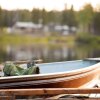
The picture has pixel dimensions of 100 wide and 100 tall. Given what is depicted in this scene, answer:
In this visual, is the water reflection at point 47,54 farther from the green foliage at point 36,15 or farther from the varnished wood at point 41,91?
the green foliage at point 36,15

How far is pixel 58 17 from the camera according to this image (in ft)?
316

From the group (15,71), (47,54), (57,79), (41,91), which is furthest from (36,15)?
(41,91)

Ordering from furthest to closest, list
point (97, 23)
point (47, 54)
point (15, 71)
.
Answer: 1. point (97, 23)
2. point (47, 54)
3. point (15, 71)

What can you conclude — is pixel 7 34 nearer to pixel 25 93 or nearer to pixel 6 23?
pixel 6 23

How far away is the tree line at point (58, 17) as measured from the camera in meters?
91.8

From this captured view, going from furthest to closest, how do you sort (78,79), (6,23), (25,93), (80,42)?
(6,23), (80,42), (78,79), (25,93)

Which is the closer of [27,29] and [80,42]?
[80,42]

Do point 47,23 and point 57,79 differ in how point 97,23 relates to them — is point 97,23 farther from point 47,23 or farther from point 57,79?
point 57,79

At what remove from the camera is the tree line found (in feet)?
301

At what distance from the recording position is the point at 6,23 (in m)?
92.4

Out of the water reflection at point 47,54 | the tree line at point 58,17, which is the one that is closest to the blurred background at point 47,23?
the tree line at point 58,17

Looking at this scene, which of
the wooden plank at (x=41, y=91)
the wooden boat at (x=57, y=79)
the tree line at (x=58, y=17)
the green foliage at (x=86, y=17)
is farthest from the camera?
the tree line at (x=58, y=17)

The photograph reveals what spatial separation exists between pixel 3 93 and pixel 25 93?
386mm

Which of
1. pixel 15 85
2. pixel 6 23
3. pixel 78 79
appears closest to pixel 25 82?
pixel 15 85
